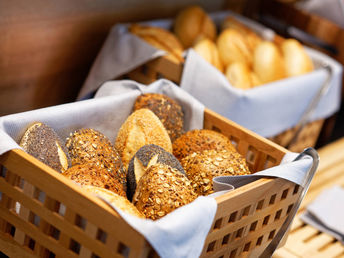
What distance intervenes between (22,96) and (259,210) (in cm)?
76

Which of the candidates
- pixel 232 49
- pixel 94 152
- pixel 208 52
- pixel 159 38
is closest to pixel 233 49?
pixel 232 49

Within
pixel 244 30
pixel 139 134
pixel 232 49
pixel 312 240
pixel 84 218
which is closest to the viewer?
pixel 84 218

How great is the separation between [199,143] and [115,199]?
0.28 m

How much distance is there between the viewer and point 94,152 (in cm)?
81

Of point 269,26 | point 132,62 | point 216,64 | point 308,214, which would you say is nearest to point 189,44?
point 216,64

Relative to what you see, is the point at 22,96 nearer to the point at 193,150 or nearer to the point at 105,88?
the point at 105,88

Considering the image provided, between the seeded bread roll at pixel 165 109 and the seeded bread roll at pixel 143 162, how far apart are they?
0.53 ft

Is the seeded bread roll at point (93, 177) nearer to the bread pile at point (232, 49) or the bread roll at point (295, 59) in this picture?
the bread pile at point (232, 49)

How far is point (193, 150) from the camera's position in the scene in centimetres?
92

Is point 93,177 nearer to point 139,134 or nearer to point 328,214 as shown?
point 139,134

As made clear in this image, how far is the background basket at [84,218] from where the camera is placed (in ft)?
2.05

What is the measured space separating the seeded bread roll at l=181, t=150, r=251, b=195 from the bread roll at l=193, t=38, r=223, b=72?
1.87 feet

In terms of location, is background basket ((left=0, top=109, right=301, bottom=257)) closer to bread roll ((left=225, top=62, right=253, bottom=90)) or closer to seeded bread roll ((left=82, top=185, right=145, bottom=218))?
seeded bread roll ((left=82, top=185, right=145, bottom=218))

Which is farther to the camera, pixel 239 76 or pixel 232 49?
pixel 232 49
